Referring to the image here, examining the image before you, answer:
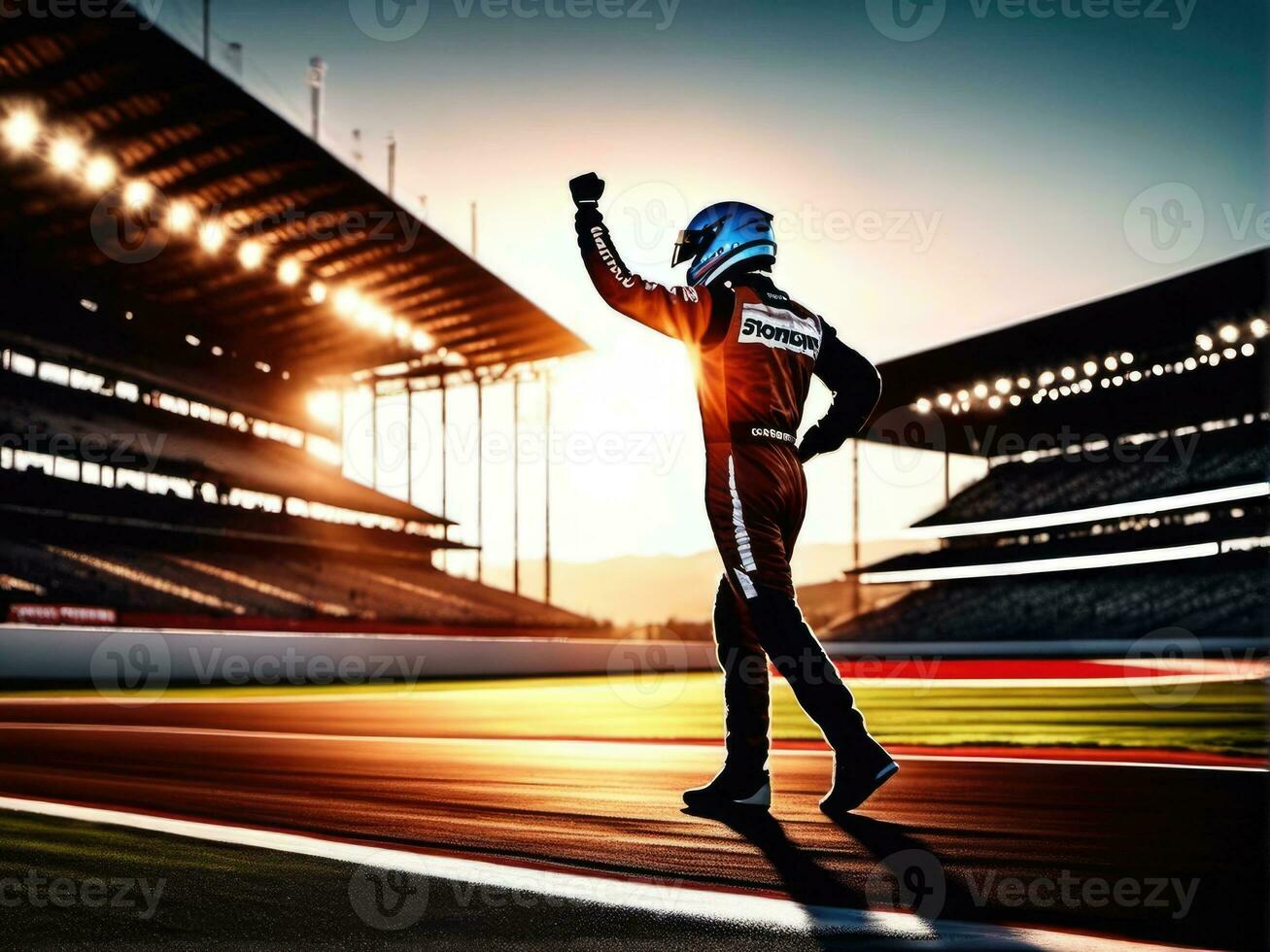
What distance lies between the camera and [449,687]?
18828mm

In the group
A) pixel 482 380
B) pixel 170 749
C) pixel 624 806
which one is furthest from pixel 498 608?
pixel 624 806

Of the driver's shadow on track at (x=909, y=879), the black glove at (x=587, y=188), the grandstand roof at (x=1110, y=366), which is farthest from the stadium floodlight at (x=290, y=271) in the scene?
the driver's shadow on track at (x=909, y=879)

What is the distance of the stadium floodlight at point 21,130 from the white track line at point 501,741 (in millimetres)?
19157

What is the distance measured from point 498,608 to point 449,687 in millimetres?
20745

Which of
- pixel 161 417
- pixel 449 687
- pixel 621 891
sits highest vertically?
pixel 161 417

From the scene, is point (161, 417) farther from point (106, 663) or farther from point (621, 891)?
point (621, 891)

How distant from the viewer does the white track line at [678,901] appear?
2.08 m

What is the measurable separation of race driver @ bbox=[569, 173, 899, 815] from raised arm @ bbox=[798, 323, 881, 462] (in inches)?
5.2

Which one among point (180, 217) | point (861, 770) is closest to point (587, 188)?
point (861, 770)

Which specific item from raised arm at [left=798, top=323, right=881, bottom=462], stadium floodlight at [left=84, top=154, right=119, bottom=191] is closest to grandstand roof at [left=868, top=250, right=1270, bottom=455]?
stadium floodlight at [left=84, top=154, right=119, bottom=191]

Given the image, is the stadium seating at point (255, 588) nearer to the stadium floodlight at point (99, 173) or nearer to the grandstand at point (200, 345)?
the grandstand at point (200, 345)

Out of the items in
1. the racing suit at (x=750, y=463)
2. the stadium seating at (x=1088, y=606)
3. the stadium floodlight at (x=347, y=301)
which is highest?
the stadium floodlight at (x=347, y=301)

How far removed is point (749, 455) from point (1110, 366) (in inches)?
1519

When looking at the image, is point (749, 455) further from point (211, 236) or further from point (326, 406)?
point (326, 406)
